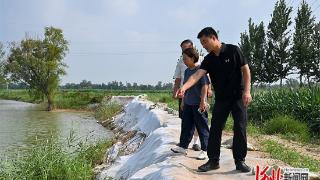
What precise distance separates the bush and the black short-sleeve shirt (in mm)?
5541

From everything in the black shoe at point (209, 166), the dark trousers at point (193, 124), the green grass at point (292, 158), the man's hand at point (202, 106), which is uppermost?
the man's hand at point (202, 106)

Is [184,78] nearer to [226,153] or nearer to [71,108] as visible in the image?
[226,153]

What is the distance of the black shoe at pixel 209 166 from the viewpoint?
5.12m

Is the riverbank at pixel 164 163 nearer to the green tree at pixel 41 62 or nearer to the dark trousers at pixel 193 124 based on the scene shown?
the dark trousers at pixel 193 124

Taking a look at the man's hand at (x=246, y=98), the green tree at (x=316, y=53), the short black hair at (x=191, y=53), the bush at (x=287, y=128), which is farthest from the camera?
the green tree at (x=316, y=53)

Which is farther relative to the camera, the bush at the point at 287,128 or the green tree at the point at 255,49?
the green tree at the point at 255,49

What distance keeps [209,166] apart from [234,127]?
0.56 meters

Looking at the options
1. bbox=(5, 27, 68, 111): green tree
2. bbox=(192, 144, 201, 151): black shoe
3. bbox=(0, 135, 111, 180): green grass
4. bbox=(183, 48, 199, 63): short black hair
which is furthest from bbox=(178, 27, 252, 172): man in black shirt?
bbox=(5, 27, 68, 111): green tree

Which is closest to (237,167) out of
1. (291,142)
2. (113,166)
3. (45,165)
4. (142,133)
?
(45,165)

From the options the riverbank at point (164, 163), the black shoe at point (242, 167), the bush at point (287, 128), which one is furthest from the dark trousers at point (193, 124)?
the bush at point (287, 128)

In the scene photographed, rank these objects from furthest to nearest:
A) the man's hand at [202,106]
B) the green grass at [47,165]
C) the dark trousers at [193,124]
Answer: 1. the green grass at [47,165]
2. the dark trousers at [193,124]
3. the man's hand at [202,106]

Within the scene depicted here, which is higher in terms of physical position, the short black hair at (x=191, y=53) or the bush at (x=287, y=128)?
the short black hair at (x=191, y=53)

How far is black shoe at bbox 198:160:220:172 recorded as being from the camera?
16.8 feet

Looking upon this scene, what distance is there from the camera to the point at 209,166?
5.15m
